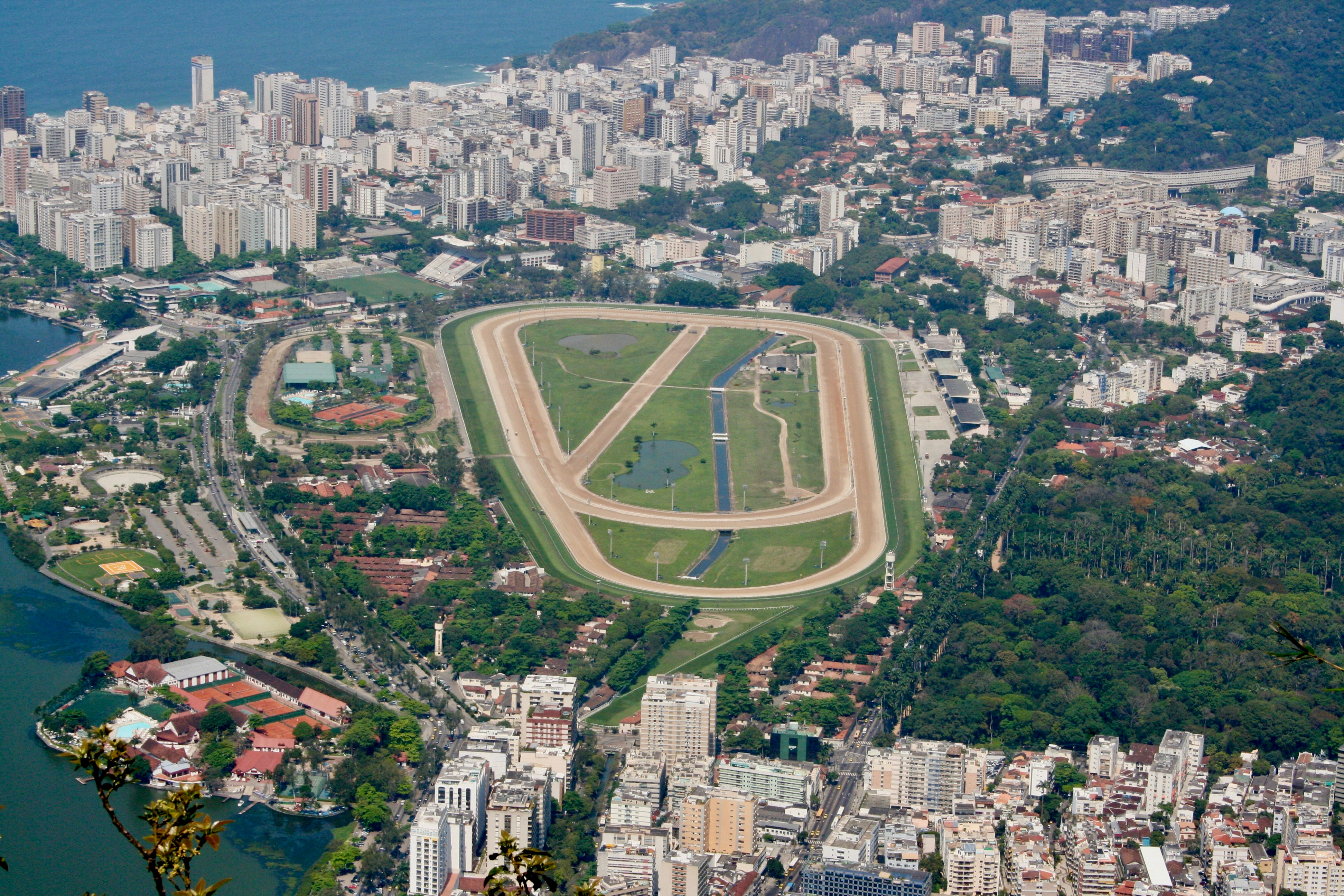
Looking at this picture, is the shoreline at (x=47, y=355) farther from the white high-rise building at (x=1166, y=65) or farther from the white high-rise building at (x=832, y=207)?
the white high-rise building at (x=1166, y=65)

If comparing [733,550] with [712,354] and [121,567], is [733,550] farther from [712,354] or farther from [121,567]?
[712,354]

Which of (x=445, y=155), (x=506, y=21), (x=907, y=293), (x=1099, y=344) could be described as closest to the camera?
(x=1099, y=344)


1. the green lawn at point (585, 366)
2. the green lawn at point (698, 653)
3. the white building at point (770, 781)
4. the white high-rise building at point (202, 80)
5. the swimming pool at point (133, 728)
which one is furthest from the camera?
the white high-rise building at point (202, 80)

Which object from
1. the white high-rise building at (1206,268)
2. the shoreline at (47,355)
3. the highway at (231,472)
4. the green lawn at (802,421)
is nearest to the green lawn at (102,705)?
the highway at (231,472)

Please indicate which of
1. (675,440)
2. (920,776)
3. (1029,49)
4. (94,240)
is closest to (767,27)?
(1029,49)

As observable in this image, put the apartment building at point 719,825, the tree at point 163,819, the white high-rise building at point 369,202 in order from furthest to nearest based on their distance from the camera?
the white high-rise building at point 369,202, the apartment building at point 719,825, the tree at point 163,819

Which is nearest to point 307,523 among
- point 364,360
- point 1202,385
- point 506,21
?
point 364,360

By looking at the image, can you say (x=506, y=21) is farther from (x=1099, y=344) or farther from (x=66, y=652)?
(x=66, y=652)
